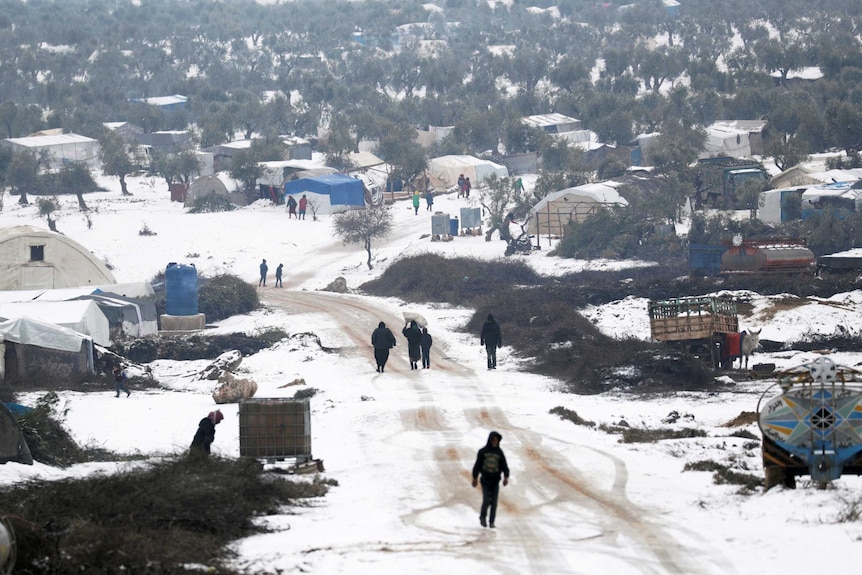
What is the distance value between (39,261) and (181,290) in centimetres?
635

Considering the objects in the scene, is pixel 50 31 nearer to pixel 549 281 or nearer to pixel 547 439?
pixel 549 281

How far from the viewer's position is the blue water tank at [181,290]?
36.9 m

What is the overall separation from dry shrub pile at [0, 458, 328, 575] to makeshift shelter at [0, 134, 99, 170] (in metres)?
64.4

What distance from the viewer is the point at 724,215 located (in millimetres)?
46531

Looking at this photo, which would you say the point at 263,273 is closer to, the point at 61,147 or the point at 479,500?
the point at 479,500

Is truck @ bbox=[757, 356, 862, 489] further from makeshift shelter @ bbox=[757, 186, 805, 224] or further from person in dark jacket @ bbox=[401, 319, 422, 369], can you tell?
makeshift shelter @ bbox=[757, 186, 805, 224]

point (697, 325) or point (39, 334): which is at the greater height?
point (697, 325)

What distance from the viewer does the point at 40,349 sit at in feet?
94.1

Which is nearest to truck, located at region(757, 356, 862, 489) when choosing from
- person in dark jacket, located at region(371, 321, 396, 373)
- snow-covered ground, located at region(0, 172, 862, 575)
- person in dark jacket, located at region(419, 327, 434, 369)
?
snow-covered ground, located at region(0, 172, 862, 575)

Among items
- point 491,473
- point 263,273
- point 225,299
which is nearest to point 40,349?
point 225,299

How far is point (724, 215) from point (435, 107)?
4493 cm

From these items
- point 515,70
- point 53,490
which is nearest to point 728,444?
point 53,490

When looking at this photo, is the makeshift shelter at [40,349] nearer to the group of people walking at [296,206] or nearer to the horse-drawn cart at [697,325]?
the horse-drawn cart at [697,325]

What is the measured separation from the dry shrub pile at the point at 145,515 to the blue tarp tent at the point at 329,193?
47021 mm
